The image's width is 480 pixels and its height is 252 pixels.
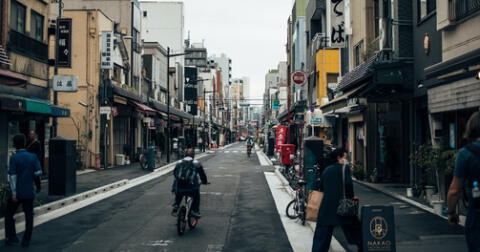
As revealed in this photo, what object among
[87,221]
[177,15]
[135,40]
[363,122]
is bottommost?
[87,221]

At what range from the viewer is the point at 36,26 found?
21500 mm

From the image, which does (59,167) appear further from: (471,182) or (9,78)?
(471,182)

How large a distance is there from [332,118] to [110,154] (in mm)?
14930

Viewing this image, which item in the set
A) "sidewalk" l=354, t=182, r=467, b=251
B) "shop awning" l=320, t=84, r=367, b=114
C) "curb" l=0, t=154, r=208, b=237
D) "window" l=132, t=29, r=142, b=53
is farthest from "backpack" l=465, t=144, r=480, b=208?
"window" l=132, t=29, r=142, b=53

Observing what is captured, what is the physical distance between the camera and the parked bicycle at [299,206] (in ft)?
36.9

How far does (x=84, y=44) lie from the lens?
29516 mm

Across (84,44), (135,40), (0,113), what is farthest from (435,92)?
(135,40)

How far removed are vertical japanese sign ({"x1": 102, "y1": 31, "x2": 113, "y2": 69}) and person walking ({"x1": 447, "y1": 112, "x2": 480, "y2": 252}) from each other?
27.6 m

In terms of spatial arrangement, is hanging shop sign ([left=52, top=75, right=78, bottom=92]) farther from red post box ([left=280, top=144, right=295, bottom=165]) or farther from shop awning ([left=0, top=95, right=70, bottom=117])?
red post box ([left=280, top=144, right=295, bottom=165])

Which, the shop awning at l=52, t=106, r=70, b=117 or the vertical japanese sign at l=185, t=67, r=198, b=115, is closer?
the shop awning at l=52, t=106, r=70, b=117

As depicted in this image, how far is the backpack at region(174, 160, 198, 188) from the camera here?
395 inches

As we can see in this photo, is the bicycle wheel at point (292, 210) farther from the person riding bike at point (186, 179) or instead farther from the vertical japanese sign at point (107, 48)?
the vertical japanese sign at point (107, 48)

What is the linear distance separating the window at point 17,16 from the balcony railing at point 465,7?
52.4ft

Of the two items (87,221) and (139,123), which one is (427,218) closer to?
(87,221)
